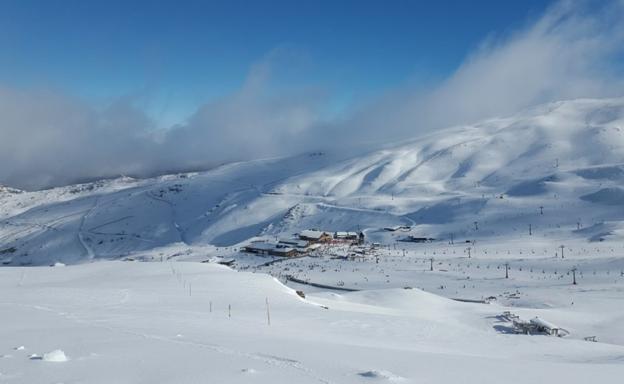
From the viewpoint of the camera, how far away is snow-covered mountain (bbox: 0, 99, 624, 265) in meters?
97.4

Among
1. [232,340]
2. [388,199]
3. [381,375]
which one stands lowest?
[232,340]

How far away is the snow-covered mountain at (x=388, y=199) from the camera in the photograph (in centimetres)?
9738

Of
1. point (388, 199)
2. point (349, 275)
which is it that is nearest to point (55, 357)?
point (349, 275)

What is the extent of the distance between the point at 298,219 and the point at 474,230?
42.6 metres

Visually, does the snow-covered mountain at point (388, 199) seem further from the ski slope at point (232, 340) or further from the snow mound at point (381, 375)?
the snow mound at point (381, 375)

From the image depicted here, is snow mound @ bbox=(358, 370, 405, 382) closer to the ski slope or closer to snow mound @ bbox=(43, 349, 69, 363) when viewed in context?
the ski slope

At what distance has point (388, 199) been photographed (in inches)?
5133

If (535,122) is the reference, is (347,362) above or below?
below

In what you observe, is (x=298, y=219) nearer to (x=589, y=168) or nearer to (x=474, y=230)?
(x=474, y=230)

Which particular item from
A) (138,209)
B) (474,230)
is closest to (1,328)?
(474,230)

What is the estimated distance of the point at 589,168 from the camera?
123938mm

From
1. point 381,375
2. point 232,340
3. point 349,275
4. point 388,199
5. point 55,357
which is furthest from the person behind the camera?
point 388,199

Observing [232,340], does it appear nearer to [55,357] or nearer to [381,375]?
[55,357]

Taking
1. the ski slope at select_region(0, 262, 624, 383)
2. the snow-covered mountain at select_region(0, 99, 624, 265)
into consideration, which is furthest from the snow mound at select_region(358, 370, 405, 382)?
the snow-covered mountain at select_region(0, 99, 624, 265)
